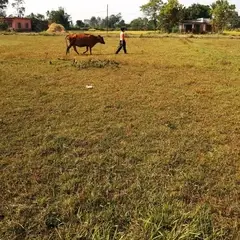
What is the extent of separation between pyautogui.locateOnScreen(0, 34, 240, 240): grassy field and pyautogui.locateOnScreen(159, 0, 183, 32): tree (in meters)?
54.8

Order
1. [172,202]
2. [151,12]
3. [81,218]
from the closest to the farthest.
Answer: [81,218], [172,202], [151,12]

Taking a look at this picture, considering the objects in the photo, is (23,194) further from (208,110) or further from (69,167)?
(208,110)

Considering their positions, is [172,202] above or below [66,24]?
below

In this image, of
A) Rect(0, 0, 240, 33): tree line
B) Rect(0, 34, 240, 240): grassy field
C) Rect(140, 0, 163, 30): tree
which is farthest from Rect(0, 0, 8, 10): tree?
Rect(0, 34, 240, 240): grassy field

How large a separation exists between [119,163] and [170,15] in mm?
59839

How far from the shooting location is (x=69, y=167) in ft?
13.9

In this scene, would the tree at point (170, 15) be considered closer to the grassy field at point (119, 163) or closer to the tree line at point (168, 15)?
the tree line at point (168, 15)

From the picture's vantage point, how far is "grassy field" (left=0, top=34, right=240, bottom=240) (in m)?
3.15

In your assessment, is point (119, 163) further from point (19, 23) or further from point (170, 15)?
point (19, 23)

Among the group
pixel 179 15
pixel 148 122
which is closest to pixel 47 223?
pixel 148 122

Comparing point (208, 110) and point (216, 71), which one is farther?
point (216, 71)

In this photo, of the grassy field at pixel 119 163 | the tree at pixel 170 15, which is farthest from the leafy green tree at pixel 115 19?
the grassy field at pixel 119 163

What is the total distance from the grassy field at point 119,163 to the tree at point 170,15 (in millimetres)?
54820

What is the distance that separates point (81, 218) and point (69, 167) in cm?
110
